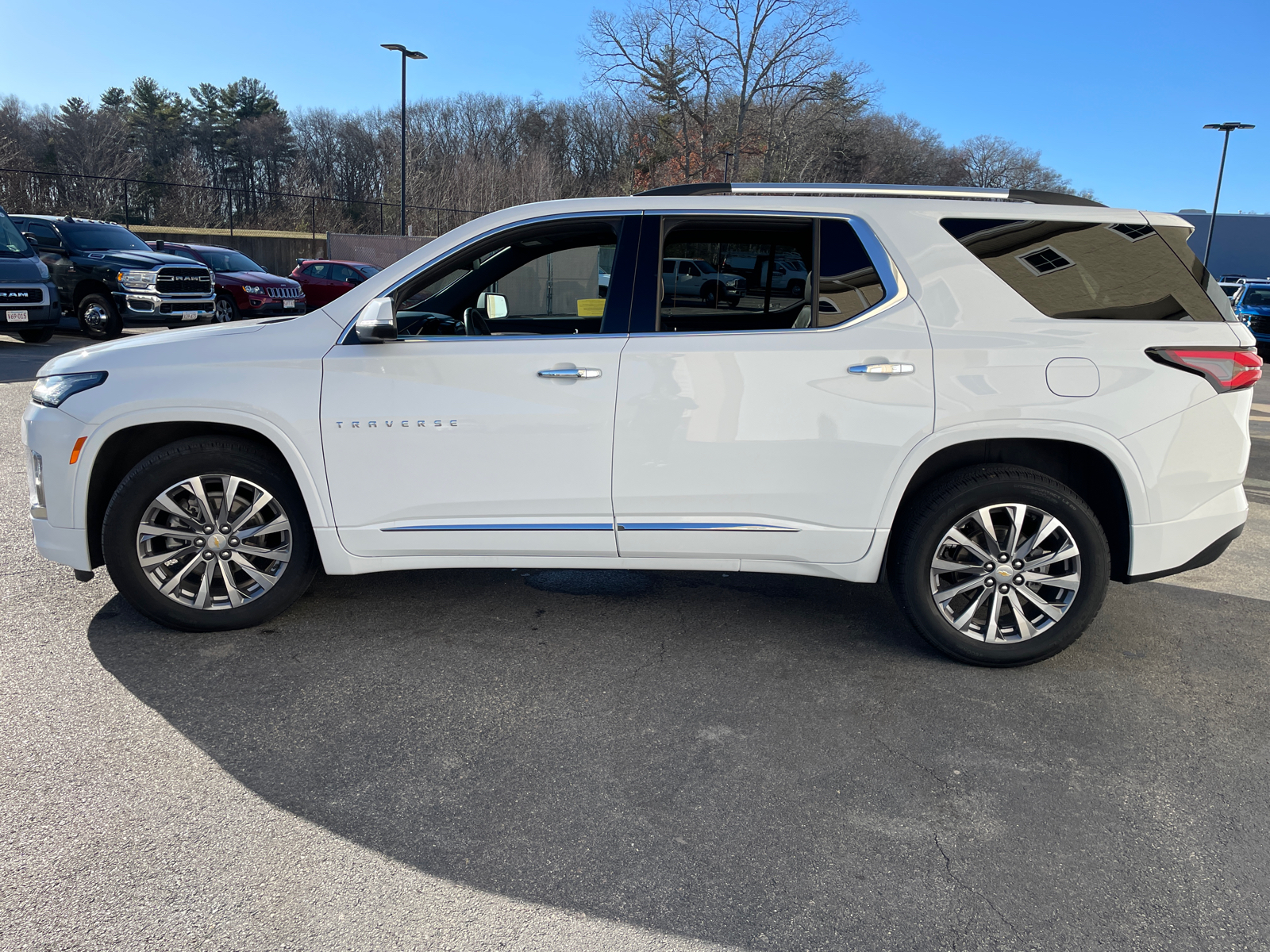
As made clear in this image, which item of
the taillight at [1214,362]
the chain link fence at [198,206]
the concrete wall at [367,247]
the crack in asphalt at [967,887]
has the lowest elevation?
the crack in asphalt at [967,887]

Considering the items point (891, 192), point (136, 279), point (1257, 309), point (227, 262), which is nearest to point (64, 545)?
point (891, 192)

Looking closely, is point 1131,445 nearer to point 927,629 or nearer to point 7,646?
point 927,629

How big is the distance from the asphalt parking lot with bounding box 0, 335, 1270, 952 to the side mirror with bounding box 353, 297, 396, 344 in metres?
1.33

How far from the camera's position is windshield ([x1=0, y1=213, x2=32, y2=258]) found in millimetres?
13965

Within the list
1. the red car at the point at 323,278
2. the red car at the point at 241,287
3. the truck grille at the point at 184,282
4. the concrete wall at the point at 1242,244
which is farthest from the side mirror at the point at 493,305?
the concrete wall at the point at 1242,244

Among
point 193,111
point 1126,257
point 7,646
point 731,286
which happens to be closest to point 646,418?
point 731,286

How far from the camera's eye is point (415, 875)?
2443 mm

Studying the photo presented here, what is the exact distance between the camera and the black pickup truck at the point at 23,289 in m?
13.6

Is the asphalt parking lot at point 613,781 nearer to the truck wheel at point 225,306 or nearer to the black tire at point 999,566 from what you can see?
the black tire at point 999,566

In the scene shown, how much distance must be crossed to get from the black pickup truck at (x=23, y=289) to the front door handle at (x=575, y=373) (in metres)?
13.6

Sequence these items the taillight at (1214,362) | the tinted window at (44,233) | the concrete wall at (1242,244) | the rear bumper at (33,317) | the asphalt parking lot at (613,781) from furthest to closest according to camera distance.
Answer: the concrete wall at (1242,244), the tinted window at (44,233), the rear bumper at (33,317), the taillight at (1214,362), the asphalt parking lot at (613,781)

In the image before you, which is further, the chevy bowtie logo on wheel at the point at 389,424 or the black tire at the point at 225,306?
the black tire at the point at 225,306

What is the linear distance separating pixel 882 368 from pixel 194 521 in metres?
2.94

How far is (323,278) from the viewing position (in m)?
24.0
